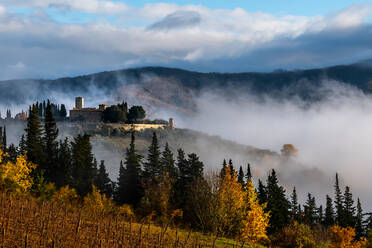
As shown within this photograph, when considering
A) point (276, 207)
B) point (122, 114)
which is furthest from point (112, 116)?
point (276, 207)

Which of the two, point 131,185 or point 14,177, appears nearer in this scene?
point 14,177

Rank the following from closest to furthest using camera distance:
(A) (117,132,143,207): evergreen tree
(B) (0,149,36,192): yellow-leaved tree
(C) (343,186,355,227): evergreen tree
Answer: (B) (0,149,36,192): yellow-leaved tree → (A) (117,132,143,207): evergreen tree → (C) (343,186,355,227): evergreen tree

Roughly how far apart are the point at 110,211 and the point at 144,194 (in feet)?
56.2

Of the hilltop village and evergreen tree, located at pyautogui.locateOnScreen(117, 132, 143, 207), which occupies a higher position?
the hilltop village

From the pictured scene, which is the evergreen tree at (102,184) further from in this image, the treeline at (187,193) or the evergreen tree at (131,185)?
the evergreen tree at (131,185)

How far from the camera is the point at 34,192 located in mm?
58531

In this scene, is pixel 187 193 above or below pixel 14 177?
below

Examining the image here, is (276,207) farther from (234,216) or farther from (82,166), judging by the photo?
(82,166)

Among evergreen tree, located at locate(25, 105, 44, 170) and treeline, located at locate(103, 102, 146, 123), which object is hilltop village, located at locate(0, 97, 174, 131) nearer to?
treeline, located at locate(103, 102, 146, 123)

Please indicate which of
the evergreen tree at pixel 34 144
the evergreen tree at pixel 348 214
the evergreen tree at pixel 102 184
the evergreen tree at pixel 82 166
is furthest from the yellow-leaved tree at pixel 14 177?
the evergreen tree at pixel 348 214

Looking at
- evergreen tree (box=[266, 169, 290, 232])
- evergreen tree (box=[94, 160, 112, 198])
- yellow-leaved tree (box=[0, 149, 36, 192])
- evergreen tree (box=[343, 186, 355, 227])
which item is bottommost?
evergreen tree (box=[343, 186, 355, 227])

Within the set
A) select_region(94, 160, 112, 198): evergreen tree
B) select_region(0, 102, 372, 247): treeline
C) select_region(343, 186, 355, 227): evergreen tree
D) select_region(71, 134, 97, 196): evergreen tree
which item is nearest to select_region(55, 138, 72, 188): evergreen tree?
select_region(0, 102, 372, 247): treeline

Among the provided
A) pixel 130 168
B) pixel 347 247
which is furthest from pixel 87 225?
pixel 347 247

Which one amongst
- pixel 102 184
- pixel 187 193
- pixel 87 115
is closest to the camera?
pixel 187 193
